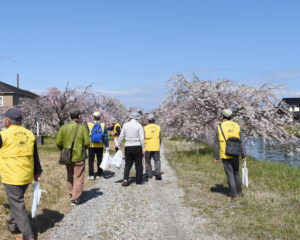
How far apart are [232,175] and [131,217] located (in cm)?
266

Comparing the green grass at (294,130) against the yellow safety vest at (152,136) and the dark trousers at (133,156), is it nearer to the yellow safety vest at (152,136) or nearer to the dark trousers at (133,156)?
the yellow safety vest at (152,136)

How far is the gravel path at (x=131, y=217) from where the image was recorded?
5105mm

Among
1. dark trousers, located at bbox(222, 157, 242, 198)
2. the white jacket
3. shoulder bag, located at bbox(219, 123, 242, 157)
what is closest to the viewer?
shoulder bag, located at bbox(219, 123, 242, 157)

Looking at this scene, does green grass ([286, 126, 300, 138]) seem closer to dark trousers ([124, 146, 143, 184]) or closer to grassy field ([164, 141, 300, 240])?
grassy field ([164, 141, 300, 240])

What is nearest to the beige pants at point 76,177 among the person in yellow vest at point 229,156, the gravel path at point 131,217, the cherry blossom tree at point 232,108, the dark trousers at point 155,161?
the gravel path at point 131,217

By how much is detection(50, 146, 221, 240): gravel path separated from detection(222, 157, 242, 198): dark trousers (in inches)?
48.2

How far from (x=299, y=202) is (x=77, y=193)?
4.90m

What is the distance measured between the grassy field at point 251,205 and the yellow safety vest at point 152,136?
1355 millimetres

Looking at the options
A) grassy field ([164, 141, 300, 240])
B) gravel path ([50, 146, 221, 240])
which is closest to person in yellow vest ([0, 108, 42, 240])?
gravel path ([50, 146, 221, 240])

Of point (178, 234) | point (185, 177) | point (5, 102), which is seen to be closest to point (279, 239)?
point (178, 234)

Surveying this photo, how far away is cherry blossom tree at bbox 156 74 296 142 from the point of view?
1692cm

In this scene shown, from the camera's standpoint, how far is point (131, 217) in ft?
19.9

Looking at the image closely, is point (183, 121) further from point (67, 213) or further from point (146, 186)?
point (67, 213)

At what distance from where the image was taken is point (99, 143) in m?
10.1
